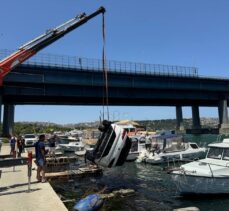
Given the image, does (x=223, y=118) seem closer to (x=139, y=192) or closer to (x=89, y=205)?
(x=139, y=192)

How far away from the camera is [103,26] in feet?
70.2

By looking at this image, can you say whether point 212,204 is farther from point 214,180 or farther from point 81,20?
point 81,20

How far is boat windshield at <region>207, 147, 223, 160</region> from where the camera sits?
2002 cm

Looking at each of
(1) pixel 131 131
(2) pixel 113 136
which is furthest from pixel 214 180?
(1) pixel 131 131

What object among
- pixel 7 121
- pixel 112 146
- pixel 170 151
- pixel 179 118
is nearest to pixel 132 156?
pixel 170 151

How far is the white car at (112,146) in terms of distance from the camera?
17.8m

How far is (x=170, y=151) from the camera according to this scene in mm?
36312

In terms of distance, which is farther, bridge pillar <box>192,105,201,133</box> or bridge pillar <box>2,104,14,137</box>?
bridge pillar <box>192,105,201,133</box>

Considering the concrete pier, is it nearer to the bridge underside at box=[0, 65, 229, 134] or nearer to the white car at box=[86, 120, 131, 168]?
the white car at box=[86, 120, 131, 168]

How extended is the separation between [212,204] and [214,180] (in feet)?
4.77

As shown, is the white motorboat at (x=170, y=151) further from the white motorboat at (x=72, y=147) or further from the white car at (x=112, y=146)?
the white car at (x=112, y=146)

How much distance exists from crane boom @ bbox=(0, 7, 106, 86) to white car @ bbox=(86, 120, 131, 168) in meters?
6.90

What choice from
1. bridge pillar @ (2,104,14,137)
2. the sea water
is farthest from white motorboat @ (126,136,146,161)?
bridge pillar @ (2,104,14,137)

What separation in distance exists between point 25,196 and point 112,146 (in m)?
6.15
